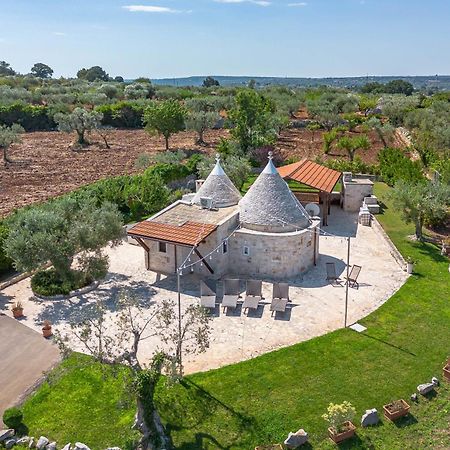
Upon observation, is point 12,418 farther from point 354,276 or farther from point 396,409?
point 354,276

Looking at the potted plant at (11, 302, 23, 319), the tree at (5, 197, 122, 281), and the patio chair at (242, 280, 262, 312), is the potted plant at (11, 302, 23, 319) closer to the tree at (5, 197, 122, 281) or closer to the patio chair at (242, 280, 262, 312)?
the tree at (5, 197, 122, 281)

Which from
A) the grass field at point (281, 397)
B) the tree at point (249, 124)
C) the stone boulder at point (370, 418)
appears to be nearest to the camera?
the grass field at point (281, 397)

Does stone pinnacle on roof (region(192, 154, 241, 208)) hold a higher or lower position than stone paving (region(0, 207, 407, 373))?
higher

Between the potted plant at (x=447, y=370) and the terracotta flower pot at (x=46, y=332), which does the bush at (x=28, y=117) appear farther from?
the potted plant at (x=447, y=370)

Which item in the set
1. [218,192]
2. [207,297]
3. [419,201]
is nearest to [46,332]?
[207,297]

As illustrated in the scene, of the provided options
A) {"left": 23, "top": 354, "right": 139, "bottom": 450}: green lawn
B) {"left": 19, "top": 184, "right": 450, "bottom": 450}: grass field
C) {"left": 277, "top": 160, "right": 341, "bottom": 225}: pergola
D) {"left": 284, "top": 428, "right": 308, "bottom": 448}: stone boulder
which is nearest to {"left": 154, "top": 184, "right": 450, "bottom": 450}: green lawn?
{"left": 19, "top": 184, "right": 450, "bottom": 450}: grass field

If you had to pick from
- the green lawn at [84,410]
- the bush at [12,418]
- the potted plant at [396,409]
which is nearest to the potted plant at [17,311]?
the green lawn at [84,410]
